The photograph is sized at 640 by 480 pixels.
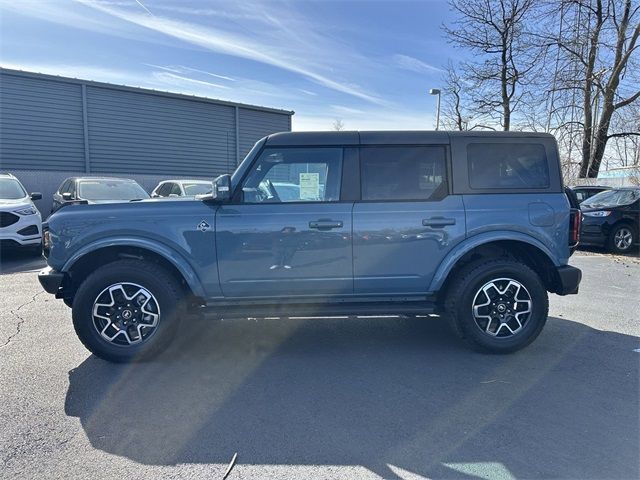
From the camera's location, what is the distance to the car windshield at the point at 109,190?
33.4 feet

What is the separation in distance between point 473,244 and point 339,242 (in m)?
1.28

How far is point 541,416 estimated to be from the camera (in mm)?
3035

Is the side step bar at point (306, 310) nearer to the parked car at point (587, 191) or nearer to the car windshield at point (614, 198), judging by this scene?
the car windshield at point (614, 198)

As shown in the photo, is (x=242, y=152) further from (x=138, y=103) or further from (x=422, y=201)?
(x=422, y=201)

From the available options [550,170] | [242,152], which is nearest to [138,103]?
[242,152]

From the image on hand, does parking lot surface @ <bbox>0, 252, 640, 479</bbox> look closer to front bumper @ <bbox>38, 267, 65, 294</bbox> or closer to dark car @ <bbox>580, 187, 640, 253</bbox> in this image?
front bumper @ <bbox>38, 267, 65, 294</bbox>

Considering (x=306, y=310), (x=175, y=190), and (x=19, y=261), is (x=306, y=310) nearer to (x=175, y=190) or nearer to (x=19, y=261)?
(x=19, y=261)

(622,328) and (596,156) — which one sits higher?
(596,156)

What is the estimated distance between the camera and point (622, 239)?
10.3 metres

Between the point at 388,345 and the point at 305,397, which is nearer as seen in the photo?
the point at 305,397

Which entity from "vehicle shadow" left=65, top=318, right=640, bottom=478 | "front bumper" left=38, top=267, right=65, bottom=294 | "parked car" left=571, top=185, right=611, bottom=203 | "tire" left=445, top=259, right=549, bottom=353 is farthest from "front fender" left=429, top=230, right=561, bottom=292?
"parked car" left=571, top=185, right=611, bottom=203

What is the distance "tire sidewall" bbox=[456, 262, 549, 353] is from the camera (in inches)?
159

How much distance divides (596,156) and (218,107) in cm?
1682

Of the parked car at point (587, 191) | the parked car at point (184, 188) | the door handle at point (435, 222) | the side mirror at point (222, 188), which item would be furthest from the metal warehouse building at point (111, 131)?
the door handle at point (435, 222)
